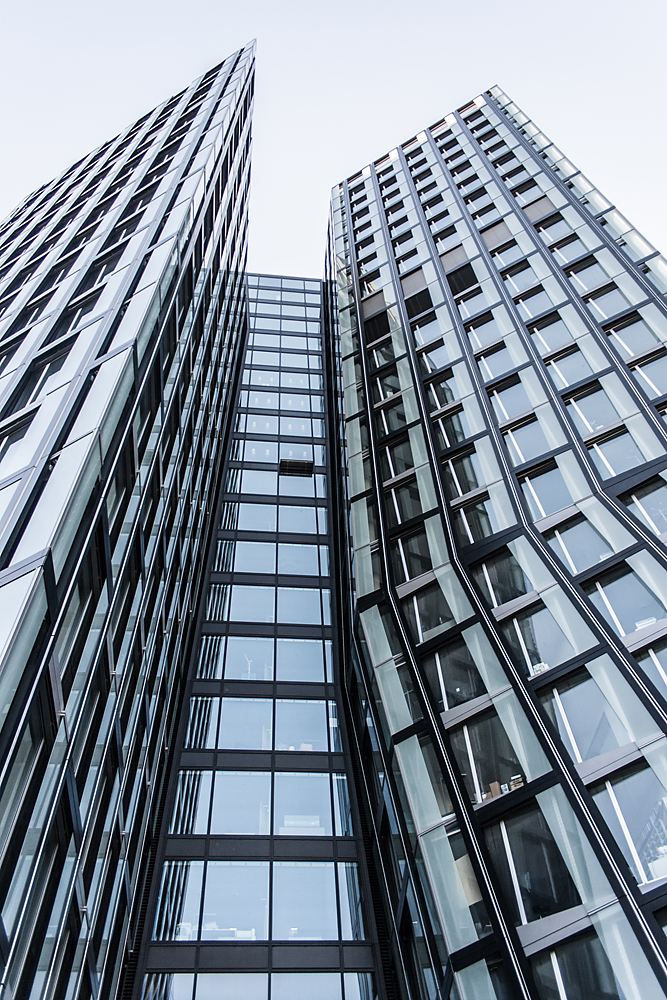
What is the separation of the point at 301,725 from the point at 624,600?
11.7 m

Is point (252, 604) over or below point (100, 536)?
over

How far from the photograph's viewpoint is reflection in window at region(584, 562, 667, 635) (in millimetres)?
15859

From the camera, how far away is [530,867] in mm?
13609

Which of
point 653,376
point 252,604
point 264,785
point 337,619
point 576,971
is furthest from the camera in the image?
point 252,604

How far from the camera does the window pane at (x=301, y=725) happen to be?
76.5ft

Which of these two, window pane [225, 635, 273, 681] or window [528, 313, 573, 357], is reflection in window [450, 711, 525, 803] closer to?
window pane [225, 635, 273, 681]

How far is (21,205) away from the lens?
4872cm

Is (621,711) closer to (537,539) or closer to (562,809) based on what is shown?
(562,809)

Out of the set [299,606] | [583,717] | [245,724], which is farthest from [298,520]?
[583,717]

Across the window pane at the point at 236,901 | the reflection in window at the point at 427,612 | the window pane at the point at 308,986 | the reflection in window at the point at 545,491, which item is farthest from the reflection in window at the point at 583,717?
the window pane at the point at 236,901

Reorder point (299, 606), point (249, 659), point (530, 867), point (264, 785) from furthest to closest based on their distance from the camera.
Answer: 1. point (299, 606)
2. point (249, 659)
3. point (264, 785)
4. point (530, 867)

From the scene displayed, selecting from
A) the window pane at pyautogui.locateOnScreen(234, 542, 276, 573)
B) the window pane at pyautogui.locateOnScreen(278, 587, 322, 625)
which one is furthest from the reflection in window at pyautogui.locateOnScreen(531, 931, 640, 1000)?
the window pane at pyautogui.locateOnScreen(234, 542, 276, 573)

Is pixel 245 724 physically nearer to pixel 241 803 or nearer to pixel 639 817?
pixel 241 803

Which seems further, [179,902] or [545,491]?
[545,491]
